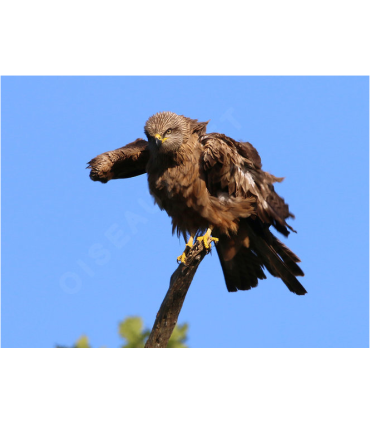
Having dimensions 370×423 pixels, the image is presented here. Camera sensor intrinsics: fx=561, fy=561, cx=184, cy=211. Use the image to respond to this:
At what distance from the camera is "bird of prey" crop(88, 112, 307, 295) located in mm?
6977

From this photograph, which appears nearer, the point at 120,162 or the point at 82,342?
the point at 120,162

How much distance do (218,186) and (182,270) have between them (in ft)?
3.96

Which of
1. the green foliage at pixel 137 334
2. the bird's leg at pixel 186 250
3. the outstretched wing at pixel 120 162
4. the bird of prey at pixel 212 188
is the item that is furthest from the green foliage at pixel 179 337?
the outstretched wing at pixel 120 162

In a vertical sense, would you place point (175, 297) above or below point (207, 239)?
below

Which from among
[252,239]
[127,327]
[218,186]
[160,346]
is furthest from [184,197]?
[127,327]

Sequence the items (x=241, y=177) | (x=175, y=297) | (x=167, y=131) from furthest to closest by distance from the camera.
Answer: (x=241, y=177)
(x=167, y=131)
(x=175, y=297)

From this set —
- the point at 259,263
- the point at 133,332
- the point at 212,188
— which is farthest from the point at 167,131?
the point at 133,332

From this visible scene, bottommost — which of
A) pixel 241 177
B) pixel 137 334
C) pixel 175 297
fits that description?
pixel 175 297

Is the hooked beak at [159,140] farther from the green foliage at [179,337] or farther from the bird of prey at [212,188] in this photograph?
the green foliage at [179,337]

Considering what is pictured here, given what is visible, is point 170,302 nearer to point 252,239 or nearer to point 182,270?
point 182,270

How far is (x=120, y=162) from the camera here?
7.74 meters

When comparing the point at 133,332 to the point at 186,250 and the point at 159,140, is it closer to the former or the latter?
the point at 186,250

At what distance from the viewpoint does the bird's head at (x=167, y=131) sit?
22.6 ft

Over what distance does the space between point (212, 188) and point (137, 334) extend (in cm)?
310
